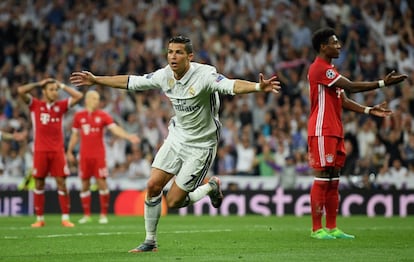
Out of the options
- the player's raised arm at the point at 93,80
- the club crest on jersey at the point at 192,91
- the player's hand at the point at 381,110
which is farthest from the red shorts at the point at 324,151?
the player's raised arm at the point at 93,80

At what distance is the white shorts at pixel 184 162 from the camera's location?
37.7ft

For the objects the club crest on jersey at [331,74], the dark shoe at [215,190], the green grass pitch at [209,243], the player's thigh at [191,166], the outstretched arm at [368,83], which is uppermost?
the club crest on jersey at [331,74]

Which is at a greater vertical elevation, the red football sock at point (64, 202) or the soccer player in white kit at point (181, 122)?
the soccer player in white kit at point (181, 122)

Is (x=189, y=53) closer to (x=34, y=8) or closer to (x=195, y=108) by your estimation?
(x=195, y=108)

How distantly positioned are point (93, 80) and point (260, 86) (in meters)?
2.28

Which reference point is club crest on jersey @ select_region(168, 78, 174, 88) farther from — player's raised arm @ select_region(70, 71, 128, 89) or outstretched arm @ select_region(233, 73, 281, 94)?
outstretched arm @ select_region(233, 73, 281, 94)

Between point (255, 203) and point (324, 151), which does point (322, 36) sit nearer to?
point (324, 151)

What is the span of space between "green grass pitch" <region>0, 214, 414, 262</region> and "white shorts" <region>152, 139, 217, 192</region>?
850mm

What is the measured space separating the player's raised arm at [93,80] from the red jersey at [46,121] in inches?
256

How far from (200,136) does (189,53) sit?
1.00 m

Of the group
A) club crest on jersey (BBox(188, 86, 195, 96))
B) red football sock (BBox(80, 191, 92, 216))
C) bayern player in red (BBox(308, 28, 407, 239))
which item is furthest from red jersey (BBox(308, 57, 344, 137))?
red football sock (BBox(80, 191, 92, 216))

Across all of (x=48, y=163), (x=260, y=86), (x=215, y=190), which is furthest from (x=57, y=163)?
(x=260, y=86)

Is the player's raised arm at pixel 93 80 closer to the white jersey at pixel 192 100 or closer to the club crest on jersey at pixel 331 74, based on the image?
the white jersey at pixel 192 100

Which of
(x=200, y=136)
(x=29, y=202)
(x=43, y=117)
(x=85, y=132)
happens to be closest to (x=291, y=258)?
(x=200, y=136)
